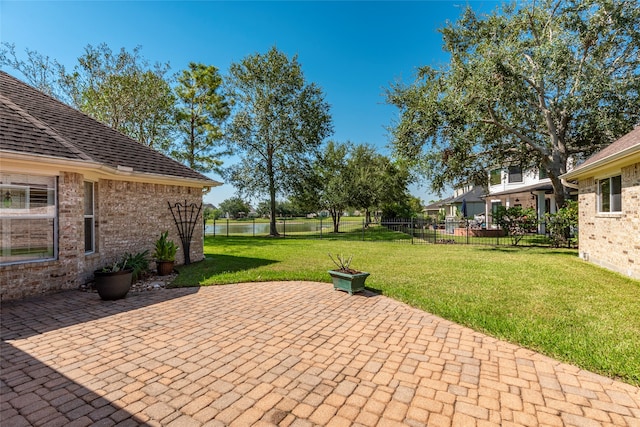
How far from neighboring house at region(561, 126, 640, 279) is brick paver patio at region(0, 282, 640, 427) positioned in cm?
648

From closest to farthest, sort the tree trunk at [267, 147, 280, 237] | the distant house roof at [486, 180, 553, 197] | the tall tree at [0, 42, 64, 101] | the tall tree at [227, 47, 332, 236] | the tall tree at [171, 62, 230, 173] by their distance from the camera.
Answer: the tall tree at [0, 42, 64, 101]
the distant house roof at [486, 180, 553, 197]
the tall tree at [227, 47, 332, 236]
the tree trunk at [267, 147, 280, 237]
the tall tree at [171, 62, 230, 173]

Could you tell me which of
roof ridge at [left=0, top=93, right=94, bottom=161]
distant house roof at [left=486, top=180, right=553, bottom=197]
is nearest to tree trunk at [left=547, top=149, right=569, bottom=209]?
distant house roof at [left=486, top=180, right=553, bottom=197]

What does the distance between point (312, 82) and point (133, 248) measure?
19013 mm

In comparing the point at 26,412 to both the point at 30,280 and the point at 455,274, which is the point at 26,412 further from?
the point at 455,274

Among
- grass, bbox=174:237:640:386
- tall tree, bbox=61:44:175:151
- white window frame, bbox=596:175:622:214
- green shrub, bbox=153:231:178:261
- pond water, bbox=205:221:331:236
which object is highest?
tall tree, bbox=61:44:175:151

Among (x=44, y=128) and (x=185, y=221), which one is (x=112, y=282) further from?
(x=185, y=221)

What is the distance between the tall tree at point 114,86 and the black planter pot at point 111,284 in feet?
61.5

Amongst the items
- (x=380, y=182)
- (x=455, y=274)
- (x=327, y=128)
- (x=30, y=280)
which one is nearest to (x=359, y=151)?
(x=380, y=182)

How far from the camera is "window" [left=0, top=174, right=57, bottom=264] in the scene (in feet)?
20.3

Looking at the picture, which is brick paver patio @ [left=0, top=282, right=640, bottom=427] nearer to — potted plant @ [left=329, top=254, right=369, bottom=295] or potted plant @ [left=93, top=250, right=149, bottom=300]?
potted plant @ [left=93, top=250, right=149, bottom=300]

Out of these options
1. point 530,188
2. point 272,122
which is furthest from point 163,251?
point 530,188

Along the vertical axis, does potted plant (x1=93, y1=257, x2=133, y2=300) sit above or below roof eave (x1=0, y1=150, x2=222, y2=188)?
below

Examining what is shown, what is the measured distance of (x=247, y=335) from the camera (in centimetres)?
430

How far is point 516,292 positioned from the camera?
6508mm
